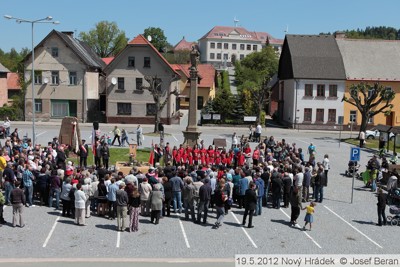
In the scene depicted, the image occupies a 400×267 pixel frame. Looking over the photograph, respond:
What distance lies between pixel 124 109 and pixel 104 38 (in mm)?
46121

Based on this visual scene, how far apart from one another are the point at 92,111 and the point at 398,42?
1349 inches

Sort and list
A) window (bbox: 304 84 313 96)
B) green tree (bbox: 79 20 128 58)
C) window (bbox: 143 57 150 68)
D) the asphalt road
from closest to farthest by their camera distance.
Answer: the asphalt road
window (bbox: 143 57 150 68)
window (bbox: 304 84 313 96)
green tree (bbox: 79 20 128 58)

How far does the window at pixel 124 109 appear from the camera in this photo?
52594 millimetres

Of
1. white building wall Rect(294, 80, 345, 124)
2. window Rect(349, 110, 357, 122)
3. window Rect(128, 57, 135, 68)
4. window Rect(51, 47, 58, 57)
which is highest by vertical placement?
window Rect(51, 47, 58, 57)

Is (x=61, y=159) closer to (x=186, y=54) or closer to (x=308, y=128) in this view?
(x=308, y=128)

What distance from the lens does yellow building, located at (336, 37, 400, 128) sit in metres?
53.7

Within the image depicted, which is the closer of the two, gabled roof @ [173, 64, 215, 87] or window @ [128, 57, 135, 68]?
window @ [128, 57, 135, 68]

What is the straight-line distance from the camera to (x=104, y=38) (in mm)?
95188

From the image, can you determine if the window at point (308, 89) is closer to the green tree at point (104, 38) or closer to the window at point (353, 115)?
the window at point (353, 115)

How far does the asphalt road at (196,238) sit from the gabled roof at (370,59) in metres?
36.6

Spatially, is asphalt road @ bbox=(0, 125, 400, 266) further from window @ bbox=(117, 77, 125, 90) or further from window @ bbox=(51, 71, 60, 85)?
window @ bbox=(51, 71, 60, 85)

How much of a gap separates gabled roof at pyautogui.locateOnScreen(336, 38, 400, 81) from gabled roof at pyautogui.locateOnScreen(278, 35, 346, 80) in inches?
40.4

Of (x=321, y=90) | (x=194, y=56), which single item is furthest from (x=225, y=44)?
(x=194, y=56)

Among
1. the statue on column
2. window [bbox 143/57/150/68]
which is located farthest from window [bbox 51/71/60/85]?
the statue on column
